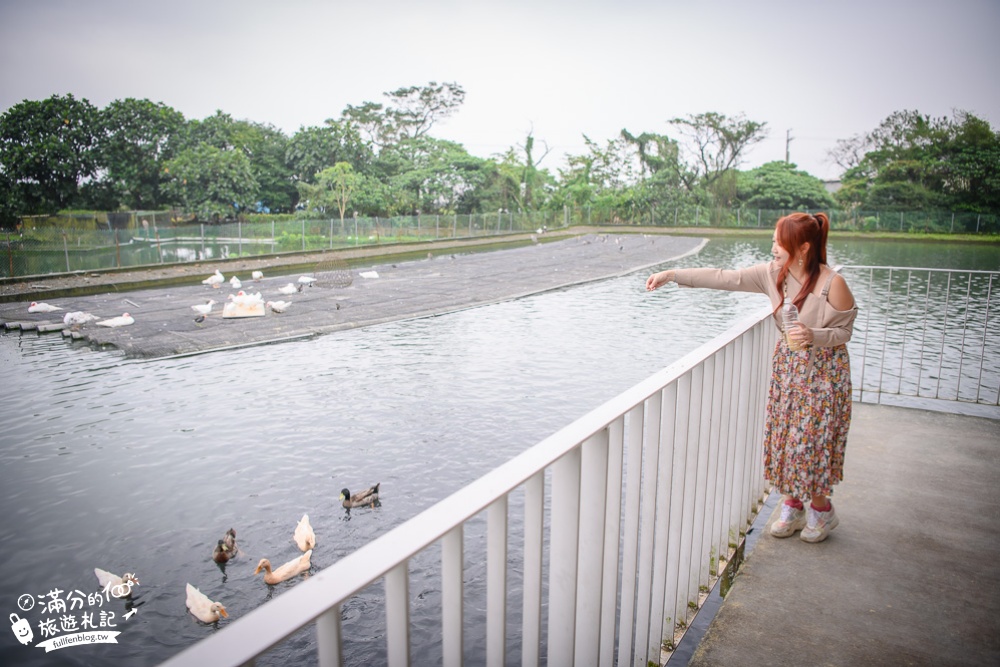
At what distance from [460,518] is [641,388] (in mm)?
933

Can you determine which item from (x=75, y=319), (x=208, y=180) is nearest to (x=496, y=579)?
(x=75, y=319)

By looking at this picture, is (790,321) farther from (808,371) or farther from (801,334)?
(808,371)

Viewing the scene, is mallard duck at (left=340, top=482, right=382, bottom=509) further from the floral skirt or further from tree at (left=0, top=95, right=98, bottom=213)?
tree at (left=0, top=95, right=98, bottom=213)

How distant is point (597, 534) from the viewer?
5.22ft

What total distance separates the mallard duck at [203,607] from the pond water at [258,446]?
2.1 inches

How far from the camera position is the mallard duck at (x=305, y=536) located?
13.6 feet

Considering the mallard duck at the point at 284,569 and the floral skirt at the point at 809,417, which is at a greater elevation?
the floral skirt at the point at 809,417

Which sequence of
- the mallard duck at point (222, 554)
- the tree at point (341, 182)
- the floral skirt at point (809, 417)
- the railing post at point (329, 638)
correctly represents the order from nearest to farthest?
the railing post at point (329, 638) → the floral skirt at point (809, 417) → the mallard duck at point (222, 554) → the tree at point (341, 182)

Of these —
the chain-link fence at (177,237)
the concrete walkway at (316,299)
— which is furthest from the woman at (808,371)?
the chain-link fence at (177,237)

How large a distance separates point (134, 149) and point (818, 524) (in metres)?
35.6

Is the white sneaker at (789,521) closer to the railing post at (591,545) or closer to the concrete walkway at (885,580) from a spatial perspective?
the concrete walkway at (885,580)

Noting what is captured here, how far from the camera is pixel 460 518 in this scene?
3.35ft

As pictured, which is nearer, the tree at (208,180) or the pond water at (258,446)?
the pond water at (258,446)

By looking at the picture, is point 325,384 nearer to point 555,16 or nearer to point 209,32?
point 209,32
